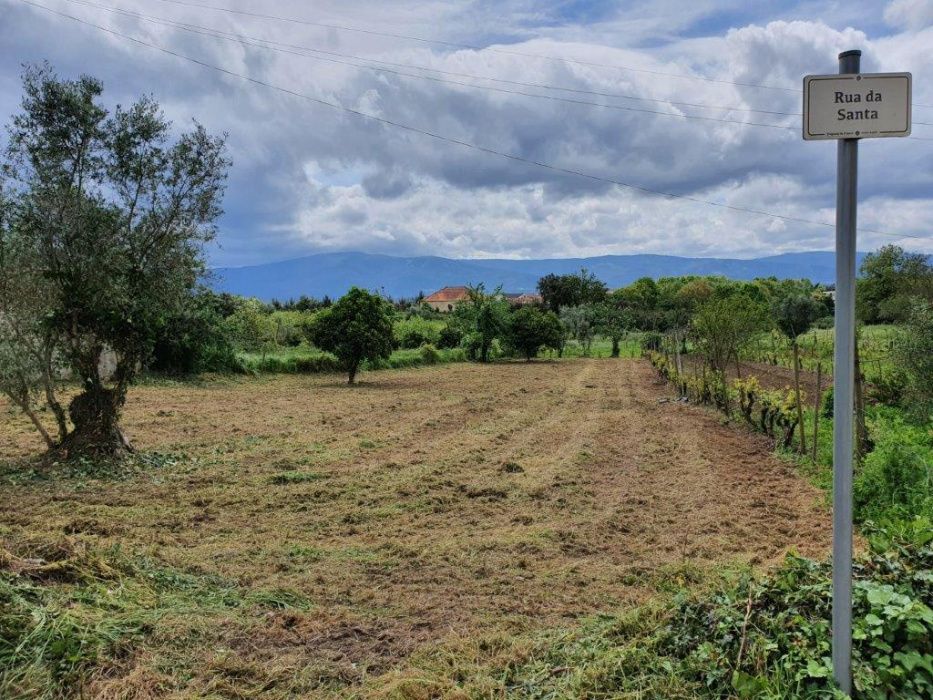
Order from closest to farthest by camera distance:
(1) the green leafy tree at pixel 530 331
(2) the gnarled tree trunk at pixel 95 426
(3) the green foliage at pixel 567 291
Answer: (2) the gnarled tree trunk at pixel 95 426
(1) the green leafy tree at pixel 530 331
(3) the green foliage at pixel 567 291

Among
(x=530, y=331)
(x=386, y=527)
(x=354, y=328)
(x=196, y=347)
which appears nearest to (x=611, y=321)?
(x=530, y=331)

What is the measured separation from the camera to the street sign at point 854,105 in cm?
231

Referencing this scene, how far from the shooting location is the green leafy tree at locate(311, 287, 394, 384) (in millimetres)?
22359

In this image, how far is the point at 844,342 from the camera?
239 centimetres

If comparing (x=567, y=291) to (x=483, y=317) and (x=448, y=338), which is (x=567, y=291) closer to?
(x=448, y=338)

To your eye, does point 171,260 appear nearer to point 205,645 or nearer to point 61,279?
point 61,279

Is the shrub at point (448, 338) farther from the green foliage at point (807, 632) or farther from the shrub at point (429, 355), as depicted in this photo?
the green foliage at point (807, 632)

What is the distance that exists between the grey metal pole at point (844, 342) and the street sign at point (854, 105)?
74 mm

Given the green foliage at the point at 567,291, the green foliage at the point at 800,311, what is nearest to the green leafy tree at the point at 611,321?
the green foliage at the point at 800,311

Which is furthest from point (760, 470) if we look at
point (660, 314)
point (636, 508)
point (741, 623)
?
point (660, 314)

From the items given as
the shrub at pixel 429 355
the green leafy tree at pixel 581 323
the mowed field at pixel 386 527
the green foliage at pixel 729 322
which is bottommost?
the mowed field at pixel 386 527

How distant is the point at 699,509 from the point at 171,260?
8.23 m

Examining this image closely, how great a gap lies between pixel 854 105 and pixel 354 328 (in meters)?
20.5

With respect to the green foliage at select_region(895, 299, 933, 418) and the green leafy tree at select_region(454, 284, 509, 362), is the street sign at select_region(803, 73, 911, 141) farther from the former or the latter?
the green leafy tree at select_region(454, 284, 509, 362)
